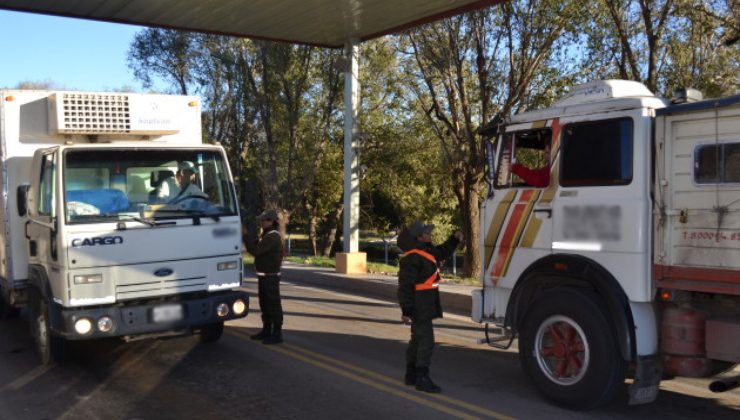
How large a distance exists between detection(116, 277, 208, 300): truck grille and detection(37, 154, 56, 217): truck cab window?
1054 millimetres

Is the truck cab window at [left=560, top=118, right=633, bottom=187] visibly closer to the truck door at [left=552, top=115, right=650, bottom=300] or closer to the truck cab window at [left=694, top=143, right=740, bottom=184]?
the truck door at [left=552, top=115, right=650, bottom=300]

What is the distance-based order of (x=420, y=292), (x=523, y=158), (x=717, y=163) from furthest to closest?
(x=523, y=158) → (x=420, y=292) → (x=717, y=163)

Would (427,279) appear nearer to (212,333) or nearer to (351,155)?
(212,333)

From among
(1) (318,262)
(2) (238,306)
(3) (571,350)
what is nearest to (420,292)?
(3) (571,350)

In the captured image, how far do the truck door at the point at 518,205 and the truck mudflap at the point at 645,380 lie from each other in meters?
1.27

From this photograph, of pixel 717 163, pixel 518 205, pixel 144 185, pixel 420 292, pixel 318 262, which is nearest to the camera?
pixel 717 163

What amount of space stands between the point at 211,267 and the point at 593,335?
13.2 feet

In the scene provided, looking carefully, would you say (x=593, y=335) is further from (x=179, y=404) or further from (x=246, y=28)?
(x=246, y=28)

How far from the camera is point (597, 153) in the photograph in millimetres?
5707

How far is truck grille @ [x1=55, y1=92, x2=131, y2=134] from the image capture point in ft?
23.5

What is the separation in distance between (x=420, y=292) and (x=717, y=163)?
9.02 ft

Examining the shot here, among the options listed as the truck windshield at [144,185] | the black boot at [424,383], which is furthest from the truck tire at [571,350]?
the truck windshield at [144,185]

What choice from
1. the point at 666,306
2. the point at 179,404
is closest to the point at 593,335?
the point at 666,306

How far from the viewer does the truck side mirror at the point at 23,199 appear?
7.00 m
